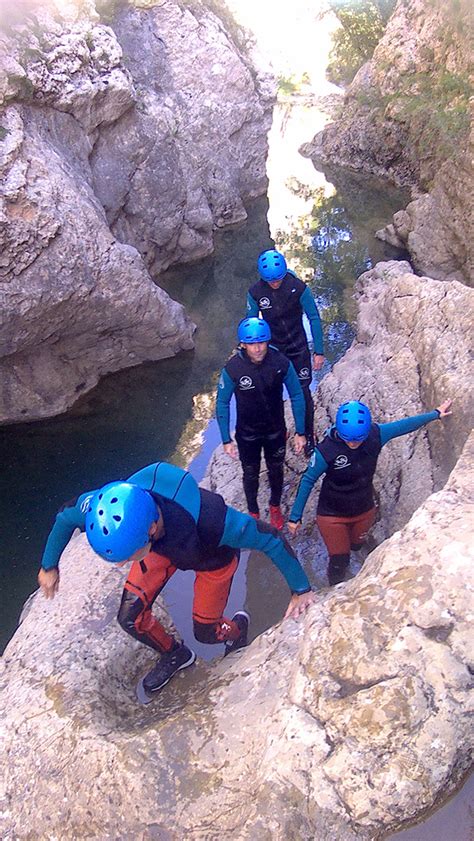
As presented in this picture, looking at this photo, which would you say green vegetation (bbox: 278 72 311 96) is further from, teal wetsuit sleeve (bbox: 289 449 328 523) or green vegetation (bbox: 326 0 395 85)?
teal wetsuit sleeve (bbox: 289 449 328 523)

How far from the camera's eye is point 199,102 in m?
13.6

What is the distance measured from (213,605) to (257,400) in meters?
1.70

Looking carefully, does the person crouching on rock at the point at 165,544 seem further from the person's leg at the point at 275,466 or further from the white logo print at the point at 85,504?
the person's leg at the point at 275,466

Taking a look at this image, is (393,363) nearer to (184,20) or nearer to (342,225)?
(342,225)

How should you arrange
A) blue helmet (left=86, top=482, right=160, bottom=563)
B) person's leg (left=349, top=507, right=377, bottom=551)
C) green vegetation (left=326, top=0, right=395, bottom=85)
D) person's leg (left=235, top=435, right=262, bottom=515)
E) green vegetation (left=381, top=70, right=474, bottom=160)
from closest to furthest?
1. blue helmet (left=86, top=482, right=160, bottom=563)
2. person's leg (left=349, top=507, right=377, bottom=551)
3. person's leg (left=235, top=435, right=262, bottom=515)
4. green vegetation (left=381, top=70, right=474, bottom=160)
5. green vegetation (left=326, top=0, right=395, bottom=85)

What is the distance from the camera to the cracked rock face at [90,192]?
6949 millimetres

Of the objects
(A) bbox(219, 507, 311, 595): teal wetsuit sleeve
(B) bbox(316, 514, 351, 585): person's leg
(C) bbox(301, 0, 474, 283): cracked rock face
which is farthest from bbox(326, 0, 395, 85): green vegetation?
(A) bbox(219, 507, 311, 595): teal wetsuit sleeve

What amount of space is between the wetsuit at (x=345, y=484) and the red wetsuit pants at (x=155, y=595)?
908 mm

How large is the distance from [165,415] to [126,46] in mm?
7857

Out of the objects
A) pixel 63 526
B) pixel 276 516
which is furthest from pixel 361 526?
pixel 63 526

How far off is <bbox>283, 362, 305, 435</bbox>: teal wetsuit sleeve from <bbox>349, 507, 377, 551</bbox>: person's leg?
92cm

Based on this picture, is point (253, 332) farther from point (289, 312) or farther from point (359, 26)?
point (359, 26)

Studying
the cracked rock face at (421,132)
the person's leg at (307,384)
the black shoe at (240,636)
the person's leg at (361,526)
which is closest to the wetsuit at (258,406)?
the person's leg at (307,384)

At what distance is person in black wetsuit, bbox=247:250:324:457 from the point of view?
5457mm
